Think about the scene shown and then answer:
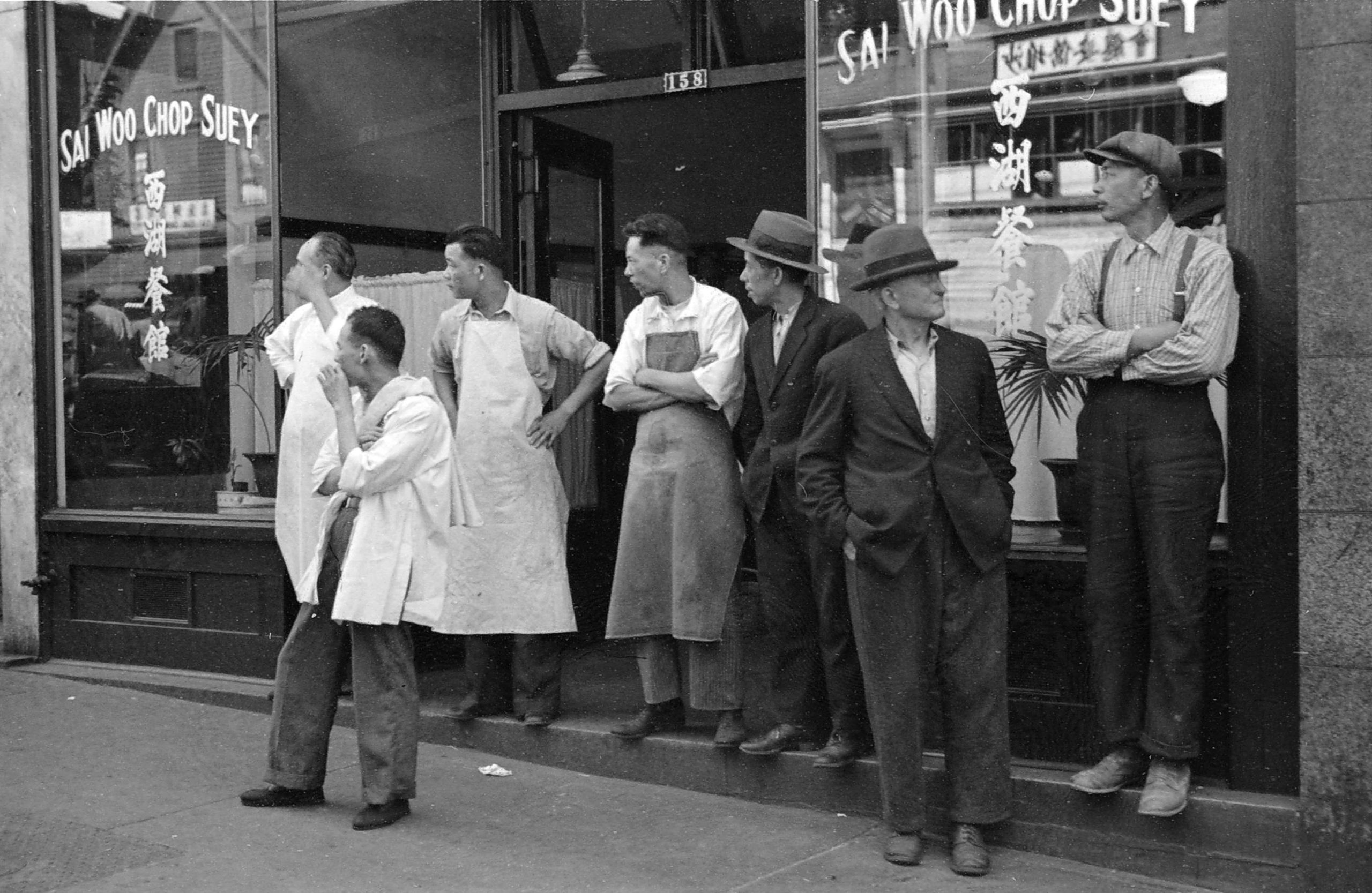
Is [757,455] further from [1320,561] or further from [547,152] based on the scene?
[547,152]

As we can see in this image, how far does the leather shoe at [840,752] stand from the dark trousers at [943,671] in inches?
20.8

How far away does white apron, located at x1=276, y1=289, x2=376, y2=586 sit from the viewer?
676 cm

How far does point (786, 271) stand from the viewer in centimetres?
591

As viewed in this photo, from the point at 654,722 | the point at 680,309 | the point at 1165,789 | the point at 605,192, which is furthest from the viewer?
the point at 605,192

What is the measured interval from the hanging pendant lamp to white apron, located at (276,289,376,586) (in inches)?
67.9

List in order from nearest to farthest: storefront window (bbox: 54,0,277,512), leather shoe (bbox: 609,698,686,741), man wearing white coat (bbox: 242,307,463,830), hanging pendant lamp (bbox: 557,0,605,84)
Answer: man wearing white coat (bbox: 242,307,463,830)
leather shoe (bbox: 609,698,686,741)
hanging pendant lamp (bbox: 557,0,605,84)
storefront window (bbox: 54,0,277,512)

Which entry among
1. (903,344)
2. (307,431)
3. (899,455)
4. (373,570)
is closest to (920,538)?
(899,455)

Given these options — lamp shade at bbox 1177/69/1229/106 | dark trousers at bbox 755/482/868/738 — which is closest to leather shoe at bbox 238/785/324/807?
dark trousers at bbox 755/482/868/738

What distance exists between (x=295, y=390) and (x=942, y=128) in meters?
3.00

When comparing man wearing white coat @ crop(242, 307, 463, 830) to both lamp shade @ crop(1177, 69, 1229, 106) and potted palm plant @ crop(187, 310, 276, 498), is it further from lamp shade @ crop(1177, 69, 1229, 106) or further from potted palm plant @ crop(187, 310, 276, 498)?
lamp shade @ crop(1177, 69, 1229, 106)

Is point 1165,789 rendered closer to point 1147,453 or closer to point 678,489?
point 1147,453

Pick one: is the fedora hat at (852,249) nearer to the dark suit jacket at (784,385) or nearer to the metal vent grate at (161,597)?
the dark suit jacket at (784,385)

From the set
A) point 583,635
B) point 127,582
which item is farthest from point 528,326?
point 127,582

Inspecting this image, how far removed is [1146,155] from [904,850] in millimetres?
2441
